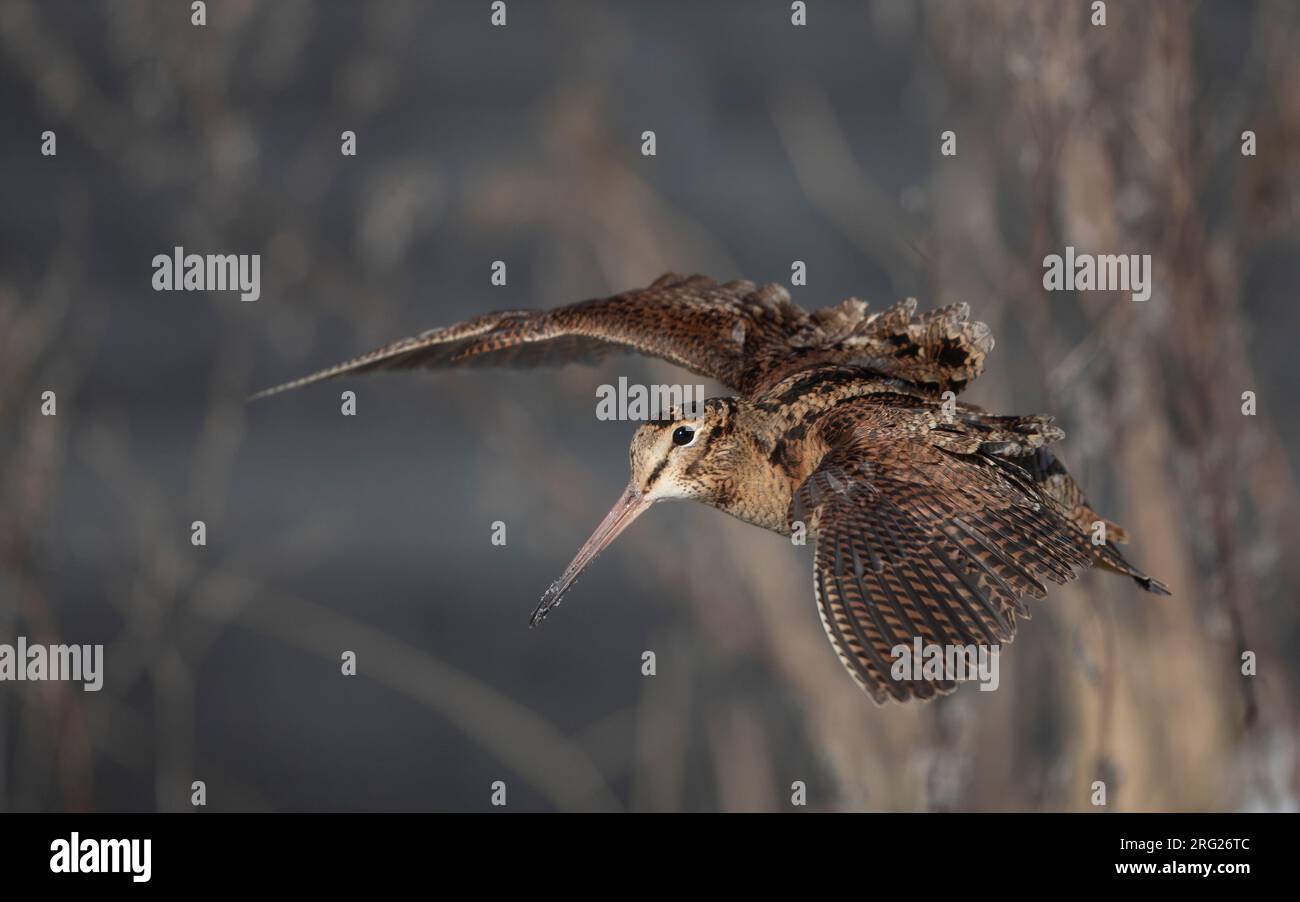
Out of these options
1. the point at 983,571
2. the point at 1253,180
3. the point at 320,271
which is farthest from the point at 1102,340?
the point at 320,271

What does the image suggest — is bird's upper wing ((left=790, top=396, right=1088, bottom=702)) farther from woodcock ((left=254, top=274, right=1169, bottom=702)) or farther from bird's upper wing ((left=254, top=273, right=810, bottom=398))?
bird's upper wing ((left=254, top=273, right=810, bottom=398))

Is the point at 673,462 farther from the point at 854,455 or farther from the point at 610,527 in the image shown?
the point at 854,455

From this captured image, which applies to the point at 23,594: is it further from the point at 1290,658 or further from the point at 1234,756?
the point at 1290,658

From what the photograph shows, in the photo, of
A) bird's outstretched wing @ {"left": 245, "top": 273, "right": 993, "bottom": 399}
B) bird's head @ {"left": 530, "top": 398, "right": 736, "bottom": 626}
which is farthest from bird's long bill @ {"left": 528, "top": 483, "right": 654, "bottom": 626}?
bird's outstretched wing @ {"left": 245, "top": 273, "right": 993, "bottom": 399}

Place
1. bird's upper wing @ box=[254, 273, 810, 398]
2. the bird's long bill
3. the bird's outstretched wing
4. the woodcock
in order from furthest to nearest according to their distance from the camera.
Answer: bird's upper wing @ box=[254, 273, 810, 398], the bird's outstretched wing, the bird's long bill, the woodcock

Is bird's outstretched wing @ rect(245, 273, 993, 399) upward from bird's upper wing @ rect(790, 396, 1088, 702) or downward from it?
upward

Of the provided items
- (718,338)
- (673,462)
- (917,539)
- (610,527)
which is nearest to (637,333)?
(718,338)

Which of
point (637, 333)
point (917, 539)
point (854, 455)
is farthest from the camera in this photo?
point (637, 333)
